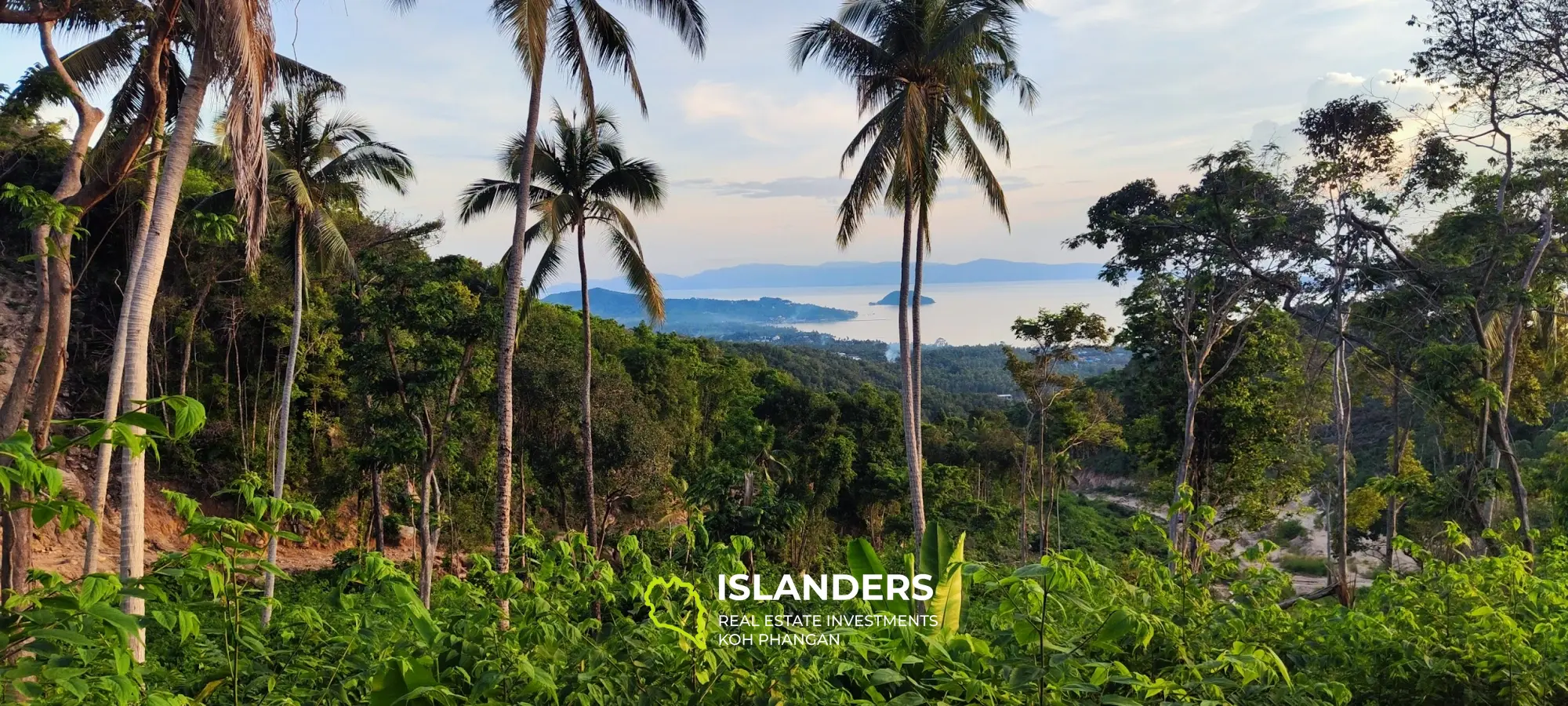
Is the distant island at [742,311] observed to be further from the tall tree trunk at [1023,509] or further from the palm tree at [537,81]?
the palm tree at [537,81]

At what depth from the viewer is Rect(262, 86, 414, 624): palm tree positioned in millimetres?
10391

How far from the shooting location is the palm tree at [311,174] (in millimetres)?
10391

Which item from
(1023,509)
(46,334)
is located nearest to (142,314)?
(46,334)

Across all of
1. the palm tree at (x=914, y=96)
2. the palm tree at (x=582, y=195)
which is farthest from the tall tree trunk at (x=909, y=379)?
the palm tree at (x=582, y=195)

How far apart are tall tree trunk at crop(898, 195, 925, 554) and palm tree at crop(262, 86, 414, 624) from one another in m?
7.55

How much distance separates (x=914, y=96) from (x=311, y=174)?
863 cm

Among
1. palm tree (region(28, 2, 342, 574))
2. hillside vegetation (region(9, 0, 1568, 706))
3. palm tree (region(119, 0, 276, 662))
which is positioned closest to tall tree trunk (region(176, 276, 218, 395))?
hillside vegetation (region(9, 0, 1568, 706))

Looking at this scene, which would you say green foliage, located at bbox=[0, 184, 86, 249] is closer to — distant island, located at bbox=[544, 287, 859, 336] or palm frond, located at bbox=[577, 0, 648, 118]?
palm frond, located at bbox=[577, 0, 648, 118]

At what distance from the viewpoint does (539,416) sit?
1608 cm

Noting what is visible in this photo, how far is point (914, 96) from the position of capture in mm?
9359

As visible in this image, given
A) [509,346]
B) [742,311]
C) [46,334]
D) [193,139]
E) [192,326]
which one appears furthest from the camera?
[742,311]

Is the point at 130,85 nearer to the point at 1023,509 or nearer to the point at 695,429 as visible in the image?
the point at 695,429

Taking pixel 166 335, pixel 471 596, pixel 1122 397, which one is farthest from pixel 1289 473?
pixel 166 335

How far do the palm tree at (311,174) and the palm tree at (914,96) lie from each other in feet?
21.5
